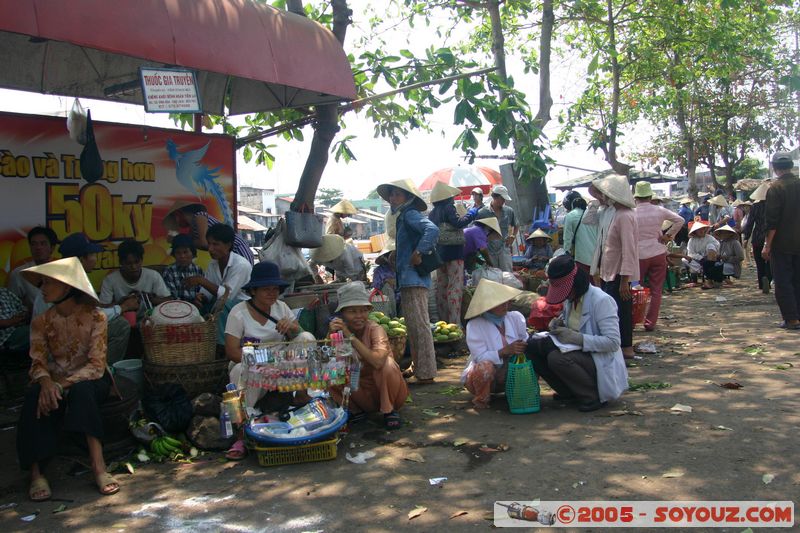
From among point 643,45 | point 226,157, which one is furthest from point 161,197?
point 643,45

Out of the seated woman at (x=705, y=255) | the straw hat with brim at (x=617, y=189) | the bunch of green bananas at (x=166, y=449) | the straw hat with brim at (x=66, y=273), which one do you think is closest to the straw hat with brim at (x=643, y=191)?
the straw hat with brim at (x=617, y=189)

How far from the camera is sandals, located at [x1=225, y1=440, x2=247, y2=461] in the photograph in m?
4.98

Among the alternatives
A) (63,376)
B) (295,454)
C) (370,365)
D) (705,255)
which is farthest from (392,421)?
(705,255)

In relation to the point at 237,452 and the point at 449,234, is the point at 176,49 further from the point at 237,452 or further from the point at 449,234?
the point at 449,234

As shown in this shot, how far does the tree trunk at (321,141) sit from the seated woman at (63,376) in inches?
162

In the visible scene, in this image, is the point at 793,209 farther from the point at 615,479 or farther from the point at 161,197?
the point at 161,197

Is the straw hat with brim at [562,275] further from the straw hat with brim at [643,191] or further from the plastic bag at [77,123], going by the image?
the plastic bag at [77,123]

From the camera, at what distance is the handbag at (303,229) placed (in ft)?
26.2

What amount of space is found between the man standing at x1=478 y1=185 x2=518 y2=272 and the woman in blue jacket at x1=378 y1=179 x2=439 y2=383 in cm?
301

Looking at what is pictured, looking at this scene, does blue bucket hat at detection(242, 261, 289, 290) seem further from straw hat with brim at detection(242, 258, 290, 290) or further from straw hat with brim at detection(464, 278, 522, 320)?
straw hat with brim at detection(464, 278, 522, 320)

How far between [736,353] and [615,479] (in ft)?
13.3

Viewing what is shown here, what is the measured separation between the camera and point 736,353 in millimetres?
7449

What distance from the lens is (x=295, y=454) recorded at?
479 centimetres

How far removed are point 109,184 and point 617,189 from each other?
545cm
